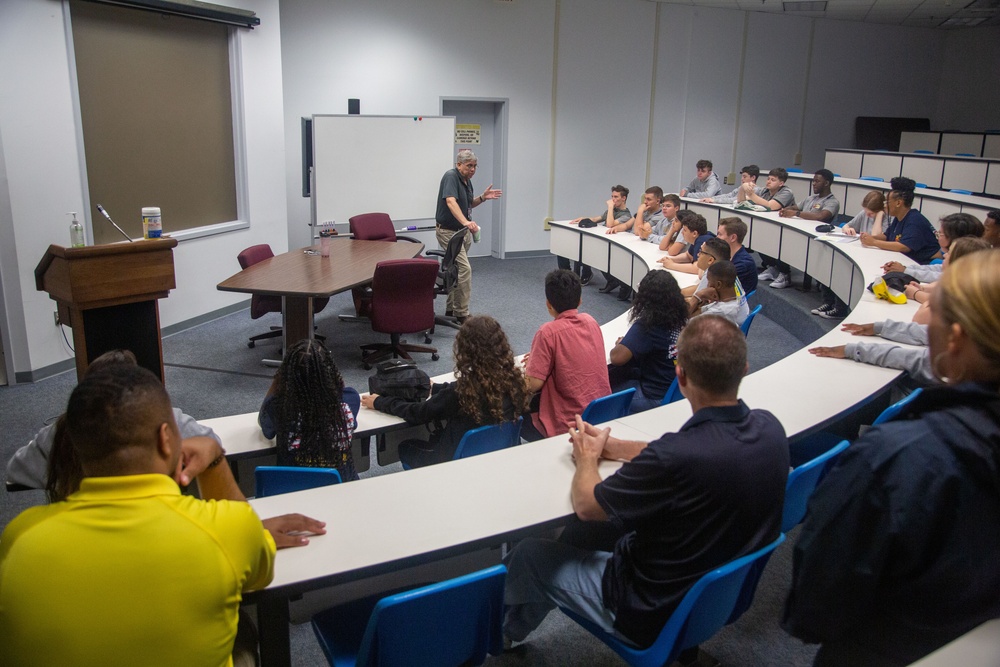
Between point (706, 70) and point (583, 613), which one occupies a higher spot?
point (706, 70)

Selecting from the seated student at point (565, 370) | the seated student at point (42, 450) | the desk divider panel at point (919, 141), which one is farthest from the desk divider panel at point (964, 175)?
the seated student at point (42, 450)

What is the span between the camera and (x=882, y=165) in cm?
867

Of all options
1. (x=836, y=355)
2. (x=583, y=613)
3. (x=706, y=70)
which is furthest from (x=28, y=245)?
(x=706, y=70)

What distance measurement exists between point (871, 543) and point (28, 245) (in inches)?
203

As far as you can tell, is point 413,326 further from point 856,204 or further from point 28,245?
point 856,204

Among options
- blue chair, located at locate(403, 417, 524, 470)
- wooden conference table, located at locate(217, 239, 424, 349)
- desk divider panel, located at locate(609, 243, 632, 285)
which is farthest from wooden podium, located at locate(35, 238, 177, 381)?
desk divider panel, located at locate(609, 243, 632, 285)

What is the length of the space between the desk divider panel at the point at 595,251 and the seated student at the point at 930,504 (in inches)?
248

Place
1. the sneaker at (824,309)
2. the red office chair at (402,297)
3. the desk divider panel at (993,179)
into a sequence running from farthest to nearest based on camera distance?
1. the desk divider panel at (993,179)
2. the sneaker at (824,309)
3. the red office chair at (402,297)

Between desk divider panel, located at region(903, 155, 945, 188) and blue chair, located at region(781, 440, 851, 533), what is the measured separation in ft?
21.8

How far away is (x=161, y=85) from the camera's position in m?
5.87

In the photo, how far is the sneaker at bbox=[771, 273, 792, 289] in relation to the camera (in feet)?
24.8

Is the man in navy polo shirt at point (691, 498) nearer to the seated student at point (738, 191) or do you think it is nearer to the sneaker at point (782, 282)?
the sneaker at point (782, 282)

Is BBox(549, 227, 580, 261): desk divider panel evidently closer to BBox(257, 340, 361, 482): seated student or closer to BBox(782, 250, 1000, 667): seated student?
BBox(257, 340, 361, 482): seated student

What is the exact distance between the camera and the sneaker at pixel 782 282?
24.8 ft
